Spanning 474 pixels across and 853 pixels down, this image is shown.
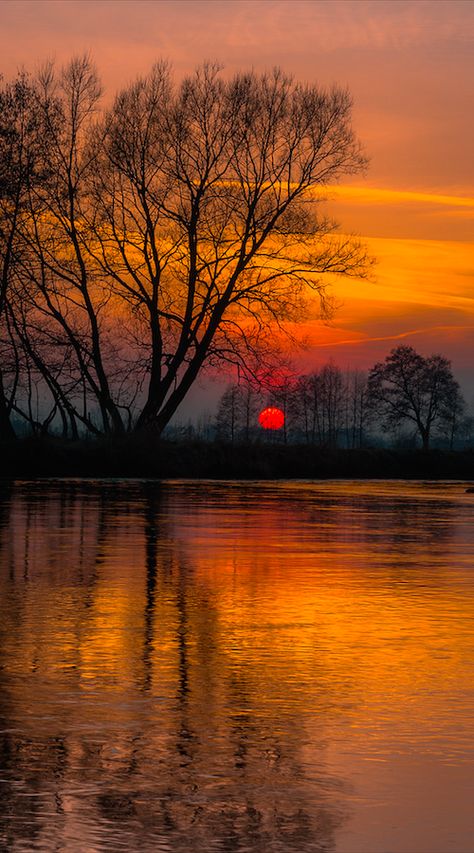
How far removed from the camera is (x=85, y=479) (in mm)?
49906

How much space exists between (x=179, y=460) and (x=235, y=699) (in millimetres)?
44369

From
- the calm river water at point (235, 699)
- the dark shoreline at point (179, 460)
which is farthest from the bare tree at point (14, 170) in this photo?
the calm river water at point (235, 699)

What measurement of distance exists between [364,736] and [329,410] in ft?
553

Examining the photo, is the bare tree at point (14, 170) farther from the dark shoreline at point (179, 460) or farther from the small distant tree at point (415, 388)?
the small distant tree at point (415, 388)

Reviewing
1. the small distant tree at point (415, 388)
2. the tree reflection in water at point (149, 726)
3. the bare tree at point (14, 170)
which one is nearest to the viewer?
the tree reflection in water at point (149, 726)

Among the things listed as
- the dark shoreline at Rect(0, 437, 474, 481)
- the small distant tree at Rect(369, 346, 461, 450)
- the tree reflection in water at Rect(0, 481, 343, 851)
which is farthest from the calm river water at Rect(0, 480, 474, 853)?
the small distant tree at Rect(369, 346, 461, 450)

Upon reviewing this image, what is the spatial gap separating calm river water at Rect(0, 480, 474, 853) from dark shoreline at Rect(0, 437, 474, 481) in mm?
31609

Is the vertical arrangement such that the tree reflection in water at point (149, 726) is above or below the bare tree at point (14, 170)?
below

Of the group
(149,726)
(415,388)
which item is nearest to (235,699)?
(149,726)

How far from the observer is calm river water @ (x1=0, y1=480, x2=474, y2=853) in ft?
19.9

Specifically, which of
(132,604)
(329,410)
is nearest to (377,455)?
(132,604)

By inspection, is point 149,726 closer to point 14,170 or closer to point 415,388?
point 14,170

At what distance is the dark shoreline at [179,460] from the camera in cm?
5209

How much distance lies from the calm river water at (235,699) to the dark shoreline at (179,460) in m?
31.6
